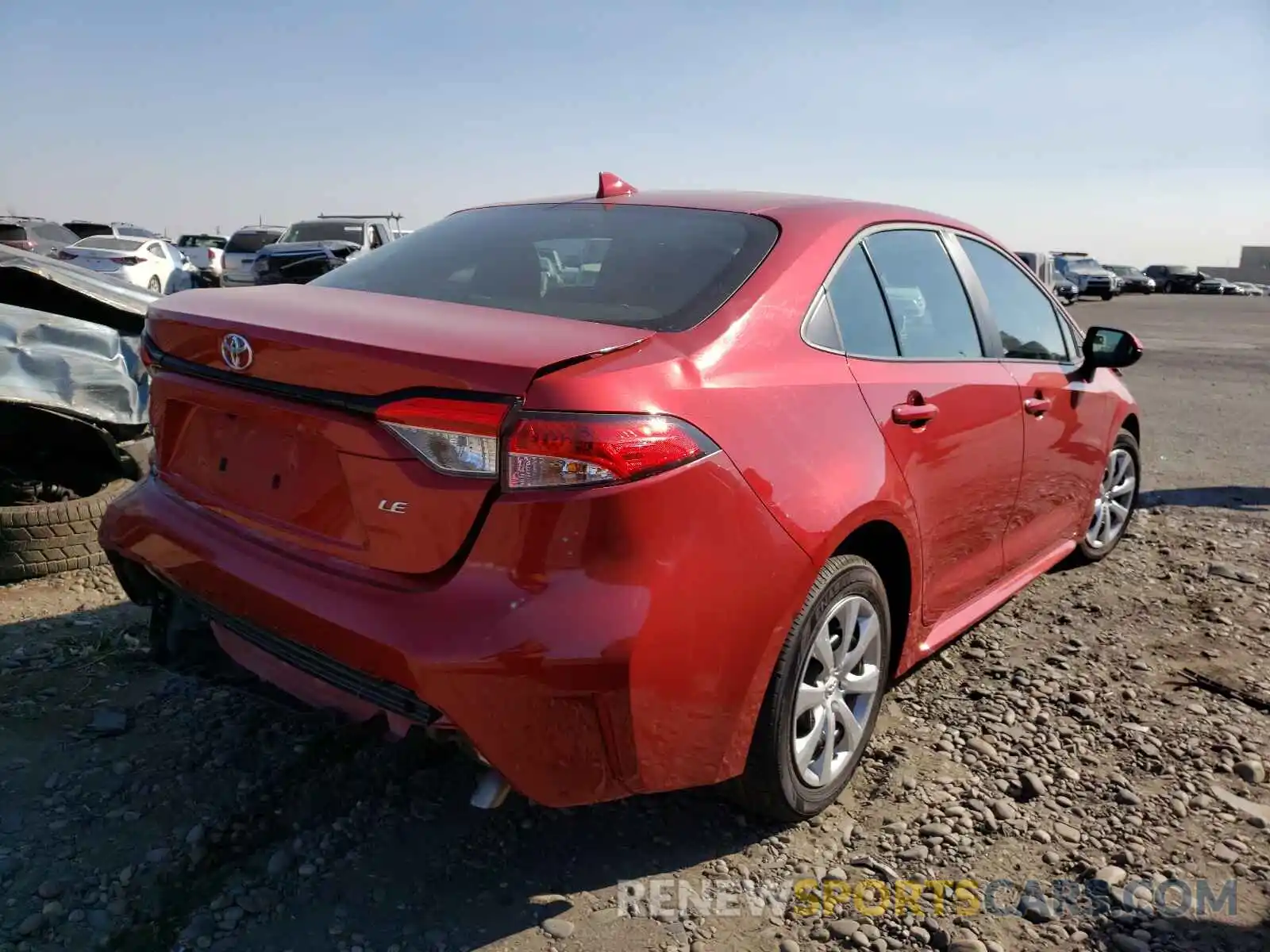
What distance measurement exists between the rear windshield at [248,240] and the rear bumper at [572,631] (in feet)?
58.0

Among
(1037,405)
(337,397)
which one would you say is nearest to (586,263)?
(337,397)

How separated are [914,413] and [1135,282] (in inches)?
2037

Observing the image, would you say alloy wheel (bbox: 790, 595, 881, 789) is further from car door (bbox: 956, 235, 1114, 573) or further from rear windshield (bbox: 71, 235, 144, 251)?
rear windshield (bbox: 71, 235, 144, 251)

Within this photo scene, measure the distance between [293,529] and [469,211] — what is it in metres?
1.57

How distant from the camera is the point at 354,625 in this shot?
2.01 m

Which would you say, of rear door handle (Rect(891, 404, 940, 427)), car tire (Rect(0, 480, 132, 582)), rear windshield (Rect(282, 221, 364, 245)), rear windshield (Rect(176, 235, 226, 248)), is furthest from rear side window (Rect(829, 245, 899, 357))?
rear windshield (Rect(176, 235, 226, 248))

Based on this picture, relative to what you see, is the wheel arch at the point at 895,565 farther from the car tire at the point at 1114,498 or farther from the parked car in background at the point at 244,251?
the parked car in background at the point at 244,251

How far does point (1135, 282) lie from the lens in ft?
157

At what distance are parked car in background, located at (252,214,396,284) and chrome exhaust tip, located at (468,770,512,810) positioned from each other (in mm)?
11886

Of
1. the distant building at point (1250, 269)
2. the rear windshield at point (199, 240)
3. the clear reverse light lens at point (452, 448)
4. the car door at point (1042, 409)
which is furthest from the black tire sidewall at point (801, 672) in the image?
the distant building at point (1250, 269)

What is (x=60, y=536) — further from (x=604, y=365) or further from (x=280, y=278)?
(x=280, y=278)

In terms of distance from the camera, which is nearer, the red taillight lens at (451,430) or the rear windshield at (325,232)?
the red taillight lens at (451,430)

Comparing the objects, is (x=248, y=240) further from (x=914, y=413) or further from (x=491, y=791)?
(x=491, y=791)

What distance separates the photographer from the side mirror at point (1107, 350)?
413 centimetres
